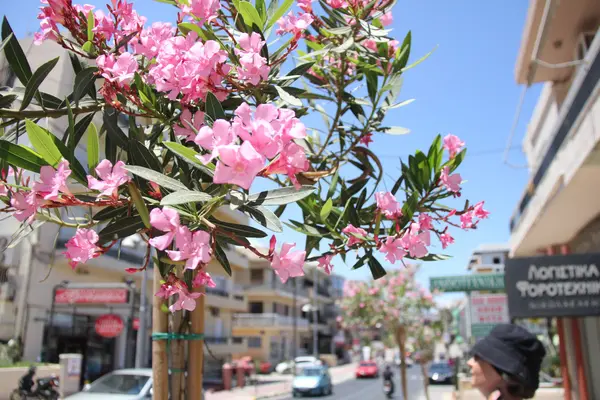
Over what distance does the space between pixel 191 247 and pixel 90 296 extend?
1666 centimetres

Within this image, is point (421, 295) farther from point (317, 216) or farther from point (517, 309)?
point (317, 216)

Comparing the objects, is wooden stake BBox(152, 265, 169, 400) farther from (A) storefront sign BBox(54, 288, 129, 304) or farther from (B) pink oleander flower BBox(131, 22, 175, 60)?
(A) storefront sign BBox(54, 288, 129, 304)

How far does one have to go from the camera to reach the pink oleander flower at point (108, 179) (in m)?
1.33

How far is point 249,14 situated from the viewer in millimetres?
1648

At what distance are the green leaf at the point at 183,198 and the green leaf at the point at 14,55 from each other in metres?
0.79

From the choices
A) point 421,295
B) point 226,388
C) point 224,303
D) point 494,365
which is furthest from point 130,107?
point 224,303

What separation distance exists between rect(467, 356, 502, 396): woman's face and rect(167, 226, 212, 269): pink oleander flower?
1686 millimetres

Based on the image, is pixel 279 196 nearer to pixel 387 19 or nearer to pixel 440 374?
pixel 387 19

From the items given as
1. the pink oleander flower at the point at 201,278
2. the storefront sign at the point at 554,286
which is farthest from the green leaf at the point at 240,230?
the storefront sign at the point at 554,286

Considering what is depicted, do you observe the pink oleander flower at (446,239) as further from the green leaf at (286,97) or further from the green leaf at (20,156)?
the green leaf at (20,156)

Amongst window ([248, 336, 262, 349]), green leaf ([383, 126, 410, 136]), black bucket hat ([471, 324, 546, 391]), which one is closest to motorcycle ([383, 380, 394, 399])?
window ([248, 336, 262, 349])

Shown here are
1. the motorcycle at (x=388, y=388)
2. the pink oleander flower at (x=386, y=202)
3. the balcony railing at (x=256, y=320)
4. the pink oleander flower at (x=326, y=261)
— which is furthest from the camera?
the balcony railing at (x=256, y=320)

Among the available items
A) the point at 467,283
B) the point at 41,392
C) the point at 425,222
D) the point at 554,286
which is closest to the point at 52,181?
the point at 425,222

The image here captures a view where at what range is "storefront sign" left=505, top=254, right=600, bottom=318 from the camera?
8.29 meters
